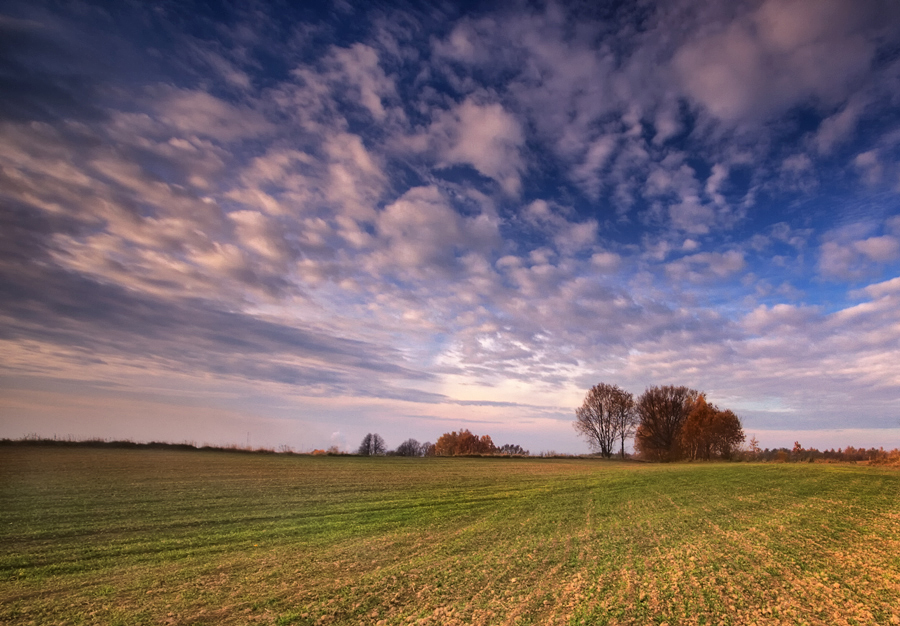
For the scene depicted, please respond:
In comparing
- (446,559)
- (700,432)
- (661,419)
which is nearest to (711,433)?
(700,432)

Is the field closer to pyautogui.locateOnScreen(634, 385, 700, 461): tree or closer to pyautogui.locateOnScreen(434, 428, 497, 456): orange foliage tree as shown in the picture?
pyautogui.locateOnScreen(634, 385, 700, 461): tree

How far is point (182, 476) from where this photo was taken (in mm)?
24469

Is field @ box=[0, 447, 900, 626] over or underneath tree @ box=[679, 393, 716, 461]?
underneath

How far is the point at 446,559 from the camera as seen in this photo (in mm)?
8961

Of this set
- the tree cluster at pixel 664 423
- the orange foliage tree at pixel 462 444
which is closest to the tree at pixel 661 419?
the tree cluster at pixel 664 423

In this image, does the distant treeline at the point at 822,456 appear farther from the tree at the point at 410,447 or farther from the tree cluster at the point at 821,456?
the tree at the point at 410,447

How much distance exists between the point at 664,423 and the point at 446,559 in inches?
3253

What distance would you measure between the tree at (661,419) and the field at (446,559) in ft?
216

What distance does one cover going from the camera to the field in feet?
20.5

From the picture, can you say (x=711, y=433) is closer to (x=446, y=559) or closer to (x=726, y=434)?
(x=726, y=434)

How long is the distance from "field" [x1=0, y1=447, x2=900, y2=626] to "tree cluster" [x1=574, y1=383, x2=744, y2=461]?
177ft

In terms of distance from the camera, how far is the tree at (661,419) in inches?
3054

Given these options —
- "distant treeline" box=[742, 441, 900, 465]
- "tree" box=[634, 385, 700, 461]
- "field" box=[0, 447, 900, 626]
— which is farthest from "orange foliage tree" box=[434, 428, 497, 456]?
"field" box=[0, 447, 900, 626]

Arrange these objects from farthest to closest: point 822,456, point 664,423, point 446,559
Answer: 1. point 664,423
2. point 822,456
3. point 446,559
